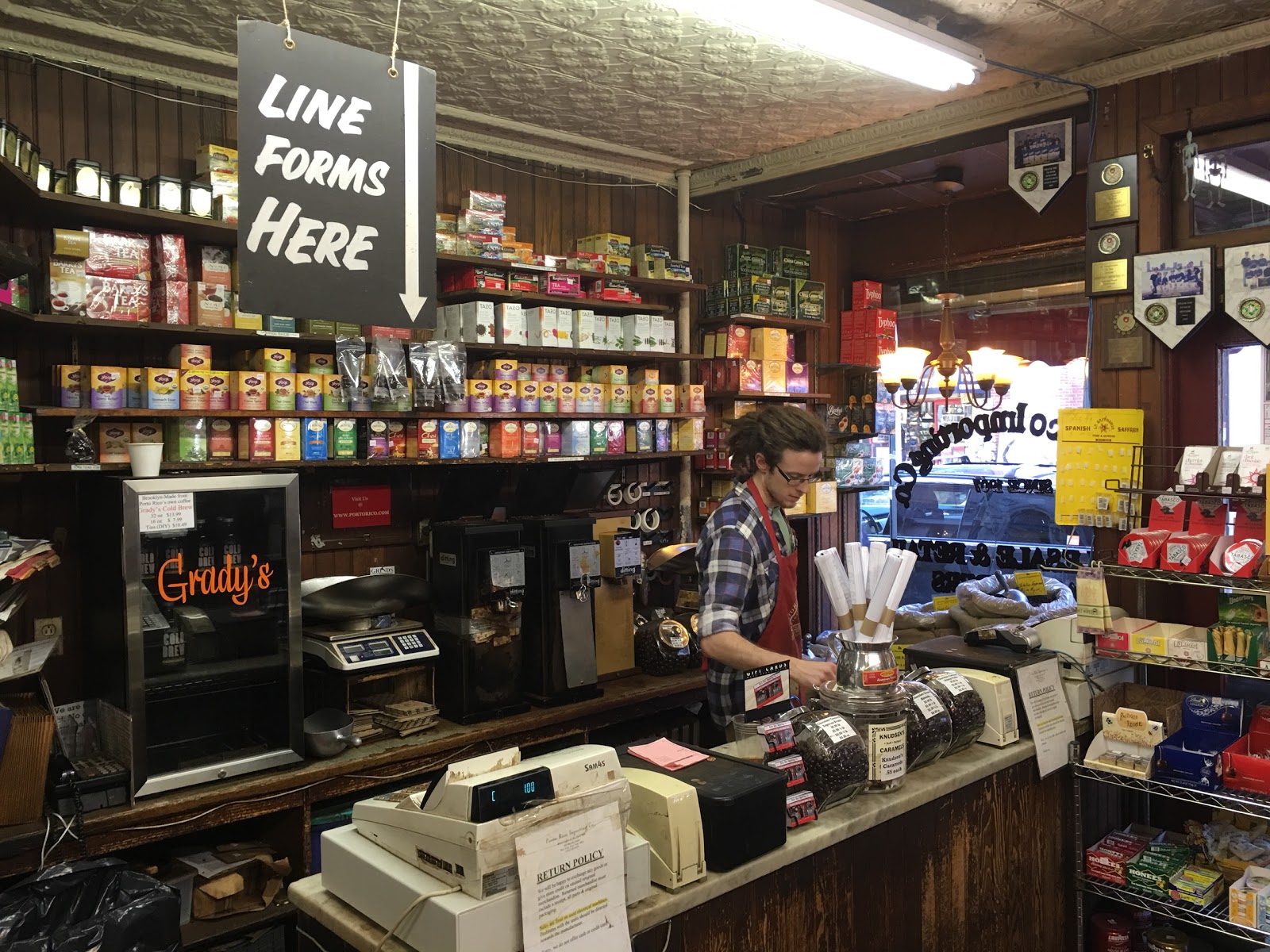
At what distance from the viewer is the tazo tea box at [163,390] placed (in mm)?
3195

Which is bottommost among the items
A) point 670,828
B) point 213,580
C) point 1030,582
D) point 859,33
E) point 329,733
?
point 329,733

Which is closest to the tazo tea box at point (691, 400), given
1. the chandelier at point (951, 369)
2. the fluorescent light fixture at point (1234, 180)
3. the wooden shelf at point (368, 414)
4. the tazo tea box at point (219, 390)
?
the wooden shelf at point (368, 414)

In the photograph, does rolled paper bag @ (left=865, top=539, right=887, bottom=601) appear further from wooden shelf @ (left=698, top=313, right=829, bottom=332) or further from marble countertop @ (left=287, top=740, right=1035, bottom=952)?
wooden shelf @ (left=698, top=313, right=829, bottom=332)

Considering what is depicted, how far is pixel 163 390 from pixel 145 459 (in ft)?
1.09

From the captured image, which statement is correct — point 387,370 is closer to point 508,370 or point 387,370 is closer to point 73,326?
point 508,370

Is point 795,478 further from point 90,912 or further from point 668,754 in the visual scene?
point 90,912

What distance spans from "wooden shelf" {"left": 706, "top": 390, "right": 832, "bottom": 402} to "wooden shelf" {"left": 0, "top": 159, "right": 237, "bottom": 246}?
8.31 ft

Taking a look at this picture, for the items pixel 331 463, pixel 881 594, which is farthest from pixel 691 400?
pixel 881 594

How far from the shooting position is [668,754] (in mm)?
2053

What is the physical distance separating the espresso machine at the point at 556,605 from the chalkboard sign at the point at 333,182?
1.68m

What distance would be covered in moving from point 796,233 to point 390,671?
369 cm

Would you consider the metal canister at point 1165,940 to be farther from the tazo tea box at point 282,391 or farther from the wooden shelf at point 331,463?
the tazo tea box at point 282,391

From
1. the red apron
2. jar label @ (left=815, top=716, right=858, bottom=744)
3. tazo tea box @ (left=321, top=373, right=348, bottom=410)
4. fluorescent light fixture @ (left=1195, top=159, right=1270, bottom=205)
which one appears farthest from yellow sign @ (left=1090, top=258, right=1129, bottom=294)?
tazo tea box @ (left=321, top=373, right=348, bottom=410)

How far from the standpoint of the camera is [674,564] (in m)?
4.76
